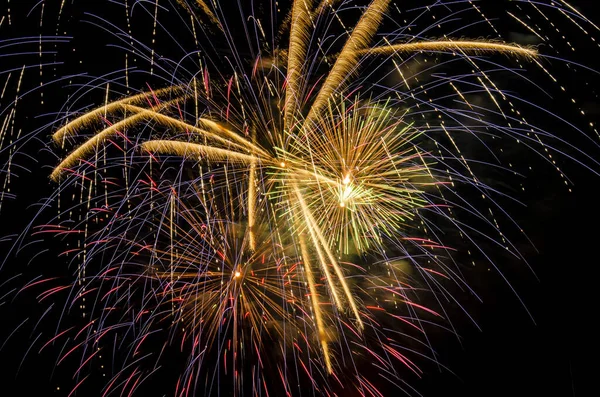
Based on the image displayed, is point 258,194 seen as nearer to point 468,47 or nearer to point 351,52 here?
point 351,52

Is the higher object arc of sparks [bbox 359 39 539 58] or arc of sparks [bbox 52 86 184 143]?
arc of sparks [bbox 52 86 184 143]

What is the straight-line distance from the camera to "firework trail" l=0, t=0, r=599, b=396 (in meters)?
5.12

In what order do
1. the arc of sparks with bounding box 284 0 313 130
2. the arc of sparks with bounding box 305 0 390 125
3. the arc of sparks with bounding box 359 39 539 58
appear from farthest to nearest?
the arc of sparks with bounding box 284 0 313 130, the arc of sparks with bounding box 305 0 390 125, the arc of sparks with bounding box 359 39 539 58

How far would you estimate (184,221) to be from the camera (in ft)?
18.8

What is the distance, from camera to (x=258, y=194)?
526 cm

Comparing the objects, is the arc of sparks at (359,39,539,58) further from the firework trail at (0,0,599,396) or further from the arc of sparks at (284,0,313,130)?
the arc of sparks at (284,0,313,130)

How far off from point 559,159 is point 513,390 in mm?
4593

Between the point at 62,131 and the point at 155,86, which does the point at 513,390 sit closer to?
the point at 155,86

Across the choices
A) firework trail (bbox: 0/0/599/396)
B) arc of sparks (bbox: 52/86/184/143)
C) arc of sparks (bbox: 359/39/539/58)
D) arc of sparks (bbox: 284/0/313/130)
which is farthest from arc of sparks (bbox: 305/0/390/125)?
arc of sparks (bbox: 52/86/184/143)

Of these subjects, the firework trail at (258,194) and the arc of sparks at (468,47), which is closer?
→ the arc of sparks at (468,47)

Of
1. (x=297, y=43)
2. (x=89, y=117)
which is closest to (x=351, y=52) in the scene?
(x=297, y=43)

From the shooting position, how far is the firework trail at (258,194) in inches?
202

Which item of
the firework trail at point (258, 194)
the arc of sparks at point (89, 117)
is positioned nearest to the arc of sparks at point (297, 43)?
the firework trail at point (258, 194)

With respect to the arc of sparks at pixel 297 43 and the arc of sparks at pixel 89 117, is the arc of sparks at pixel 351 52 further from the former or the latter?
the arc of sparks at pixel 89 117
